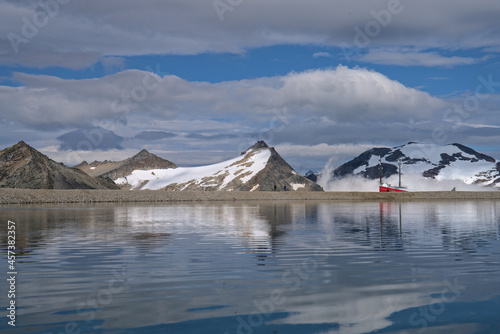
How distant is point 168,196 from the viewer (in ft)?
411

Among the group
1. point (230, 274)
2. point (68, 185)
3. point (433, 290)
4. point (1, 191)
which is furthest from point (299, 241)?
point (68, 185)

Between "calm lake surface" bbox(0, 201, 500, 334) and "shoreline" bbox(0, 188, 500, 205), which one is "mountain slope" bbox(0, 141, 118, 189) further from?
"calm lake surface" bbox(0, 201, 500, 334)

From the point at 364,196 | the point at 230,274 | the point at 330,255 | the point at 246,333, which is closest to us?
the point at 246,333

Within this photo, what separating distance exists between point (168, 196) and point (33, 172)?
163ft

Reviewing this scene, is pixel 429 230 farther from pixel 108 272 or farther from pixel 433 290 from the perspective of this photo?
pixel 108 272

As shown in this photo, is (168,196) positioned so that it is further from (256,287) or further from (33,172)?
(256,287)

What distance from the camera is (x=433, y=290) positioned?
13.7 meters

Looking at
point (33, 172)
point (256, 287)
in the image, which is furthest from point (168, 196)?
point (256, 287)

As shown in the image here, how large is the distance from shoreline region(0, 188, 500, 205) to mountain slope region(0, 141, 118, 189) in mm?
36152

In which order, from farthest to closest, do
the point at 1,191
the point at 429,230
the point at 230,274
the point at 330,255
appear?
the point at 1,191 → the point at 429,230 → the point at 330,255 → the point at 230,274

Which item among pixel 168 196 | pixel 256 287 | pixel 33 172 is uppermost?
pixel 33 172

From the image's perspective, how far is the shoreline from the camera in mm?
101875

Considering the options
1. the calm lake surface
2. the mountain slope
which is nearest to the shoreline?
the mountain slope

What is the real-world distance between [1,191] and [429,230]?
90320 millimetres
